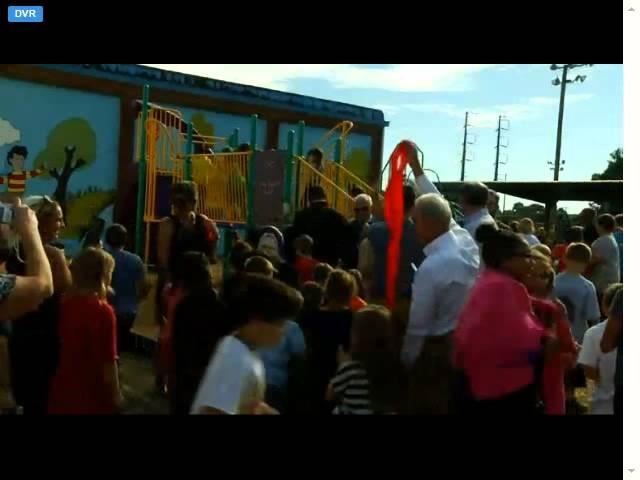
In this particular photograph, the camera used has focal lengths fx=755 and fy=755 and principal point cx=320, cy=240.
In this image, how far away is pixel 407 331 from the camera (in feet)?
10.1

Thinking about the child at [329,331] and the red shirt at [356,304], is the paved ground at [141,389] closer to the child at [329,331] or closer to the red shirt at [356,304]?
the child at [329,331]

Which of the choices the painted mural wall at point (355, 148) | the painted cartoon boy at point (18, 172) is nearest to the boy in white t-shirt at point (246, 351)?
the painted cartoon boy at point (18, 172)

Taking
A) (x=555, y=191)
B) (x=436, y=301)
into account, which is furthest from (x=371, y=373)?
(x=555, y=191)

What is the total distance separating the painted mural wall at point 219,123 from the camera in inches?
364

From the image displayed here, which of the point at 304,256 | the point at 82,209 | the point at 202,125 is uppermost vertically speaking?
the point at 202,125

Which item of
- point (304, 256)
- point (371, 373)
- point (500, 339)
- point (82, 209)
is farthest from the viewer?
point (82, 209)

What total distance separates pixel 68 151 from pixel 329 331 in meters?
5.66

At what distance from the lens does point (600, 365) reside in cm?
321

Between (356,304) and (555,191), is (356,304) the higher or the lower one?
the lower one
